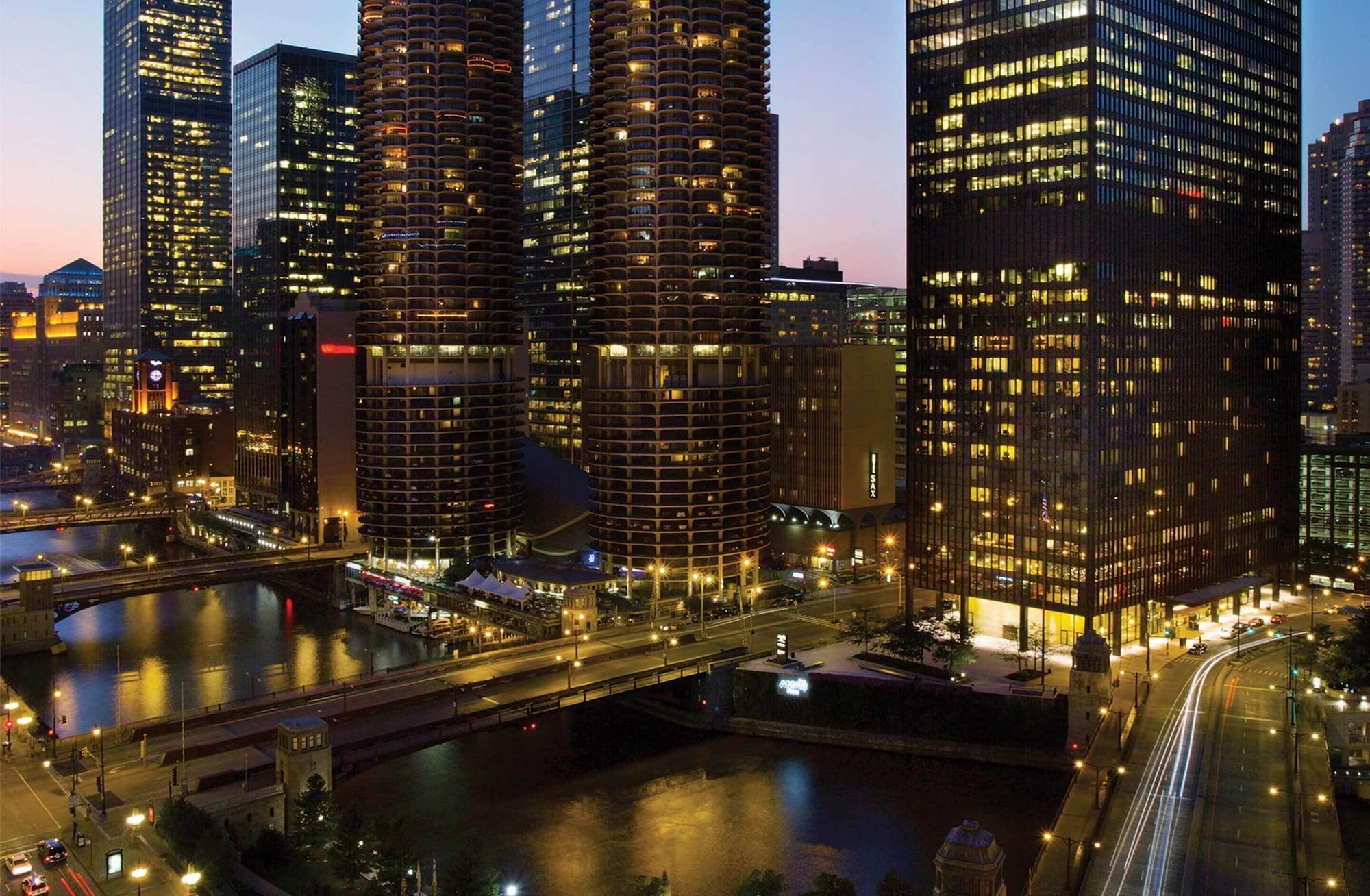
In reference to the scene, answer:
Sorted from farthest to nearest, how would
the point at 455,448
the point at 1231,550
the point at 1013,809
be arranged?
1. the point at 455,448
2. the point at 1231,550
3. the point at 1013,809

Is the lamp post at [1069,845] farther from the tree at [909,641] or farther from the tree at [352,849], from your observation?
the tree at [352,849]

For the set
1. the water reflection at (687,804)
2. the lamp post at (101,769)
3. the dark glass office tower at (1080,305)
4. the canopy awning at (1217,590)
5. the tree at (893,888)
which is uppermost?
the dark glass office tower at (1080,305)

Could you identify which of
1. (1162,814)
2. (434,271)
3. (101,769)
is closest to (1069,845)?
(1162,814)

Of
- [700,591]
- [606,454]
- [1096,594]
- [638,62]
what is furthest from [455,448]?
[1096,594]

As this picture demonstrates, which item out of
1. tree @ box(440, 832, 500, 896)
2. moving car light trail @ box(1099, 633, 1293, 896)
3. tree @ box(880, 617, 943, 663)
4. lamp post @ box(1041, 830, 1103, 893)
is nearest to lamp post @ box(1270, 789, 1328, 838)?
moving car light trail @ box(1099, 633, 1293, 896)

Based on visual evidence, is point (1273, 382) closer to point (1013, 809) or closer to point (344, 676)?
point (1013, 809)

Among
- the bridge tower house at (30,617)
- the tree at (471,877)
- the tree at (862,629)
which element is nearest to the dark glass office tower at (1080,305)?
the tree at (862,629)

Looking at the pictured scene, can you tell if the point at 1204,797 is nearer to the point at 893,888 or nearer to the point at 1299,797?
the point at 1299,797
